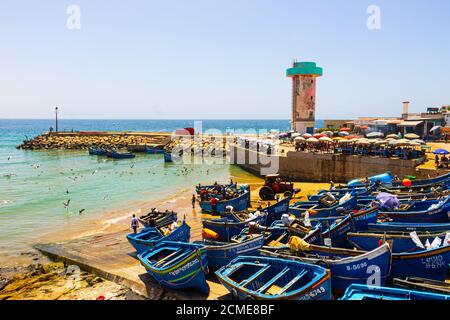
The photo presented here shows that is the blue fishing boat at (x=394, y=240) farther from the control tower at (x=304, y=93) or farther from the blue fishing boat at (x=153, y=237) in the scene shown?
the control tower at (x=304, y=93)

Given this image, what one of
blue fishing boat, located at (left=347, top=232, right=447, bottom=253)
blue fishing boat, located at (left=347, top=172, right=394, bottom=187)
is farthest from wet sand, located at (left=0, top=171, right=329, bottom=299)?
blue fishing boat, located at (left=347, top=232, right=447, bottom=253)

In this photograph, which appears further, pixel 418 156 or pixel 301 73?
pixel 301 73

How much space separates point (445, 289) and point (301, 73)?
149 ft

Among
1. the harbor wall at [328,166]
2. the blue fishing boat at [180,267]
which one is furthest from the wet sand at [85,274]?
the harbor wall at [328,166]

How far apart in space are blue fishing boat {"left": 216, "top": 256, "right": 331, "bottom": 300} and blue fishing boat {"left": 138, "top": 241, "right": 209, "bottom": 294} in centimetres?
111

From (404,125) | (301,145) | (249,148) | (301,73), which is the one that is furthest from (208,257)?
(301,73)

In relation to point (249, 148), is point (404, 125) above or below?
above

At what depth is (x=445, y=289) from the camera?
357 inches

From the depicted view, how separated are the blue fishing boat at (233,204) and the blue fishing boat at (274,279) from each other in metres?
11.8

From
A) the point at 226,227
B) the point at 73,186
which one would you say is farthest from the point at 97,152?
the point at 226,227

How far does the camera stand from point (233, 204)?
78.5 feet

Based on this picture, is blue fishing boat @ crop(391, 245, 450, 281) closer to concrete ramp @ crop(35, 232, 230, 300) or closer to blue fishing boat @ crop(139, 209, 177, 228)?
concrete ramp @ crop(35, 232, 230, 300)

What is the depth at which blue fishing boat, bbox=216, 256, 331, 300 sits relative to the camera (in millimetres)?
9375
